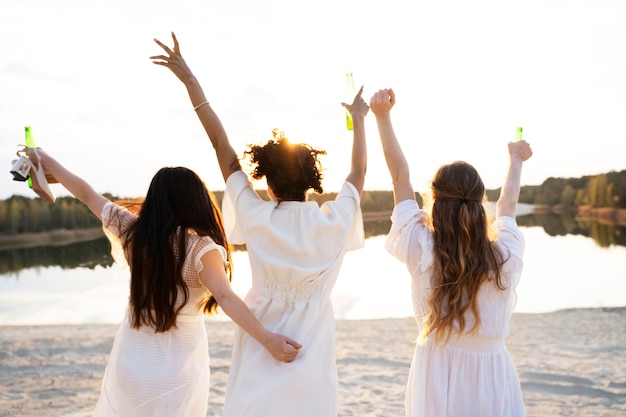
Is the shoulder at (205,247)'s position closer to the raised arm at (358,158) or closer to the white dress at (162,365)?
the white dress at (162,365)

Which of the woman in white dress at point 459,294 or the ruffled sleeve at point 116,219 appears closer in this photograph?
the woman in white dress at point 459,294

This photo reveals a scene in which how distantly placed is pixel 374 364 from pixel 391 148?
4.20 metres

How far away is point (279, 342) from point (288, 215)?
0.47 meters

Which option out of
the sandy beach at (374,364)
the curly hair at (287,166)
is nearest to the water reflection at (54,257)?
the sandy beach at (374,364)

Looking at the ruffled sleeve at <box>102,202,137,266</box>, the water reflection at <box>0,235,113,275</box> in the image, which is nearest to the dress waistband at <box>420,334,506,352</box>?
the ruffled sleeve at <box>102,202,137,266</box>

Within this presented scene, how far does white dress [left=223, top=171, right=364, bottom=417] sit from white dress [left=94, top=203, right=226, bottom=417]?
0.73ft

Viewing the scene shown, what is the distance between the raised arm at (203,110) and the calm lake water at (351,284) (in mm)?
5835

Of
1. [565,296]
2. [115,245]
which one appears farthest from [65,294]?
[115,245]

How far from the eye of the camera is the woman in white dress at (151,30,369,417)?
101 inches

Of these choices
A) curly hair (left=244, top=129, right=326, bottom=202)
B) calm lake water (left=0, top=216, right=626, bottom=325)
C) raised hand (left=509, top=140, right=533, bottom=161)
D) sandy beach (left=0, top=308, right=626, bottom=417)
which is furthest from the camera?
calm lake water (left=0, top=216, right=626, bottom=325)

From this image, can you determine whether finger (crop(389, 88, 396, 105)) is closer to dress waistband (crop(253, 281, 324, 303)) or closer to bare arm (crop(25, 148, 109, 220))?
dress waistband (crop(253, 281, 324, 303))

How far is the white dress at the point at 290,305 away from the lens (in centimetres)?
257

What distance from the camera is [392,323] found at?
8969 millimetres

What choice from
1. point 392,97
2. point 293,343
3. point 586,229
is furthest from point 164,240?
point 586,229
